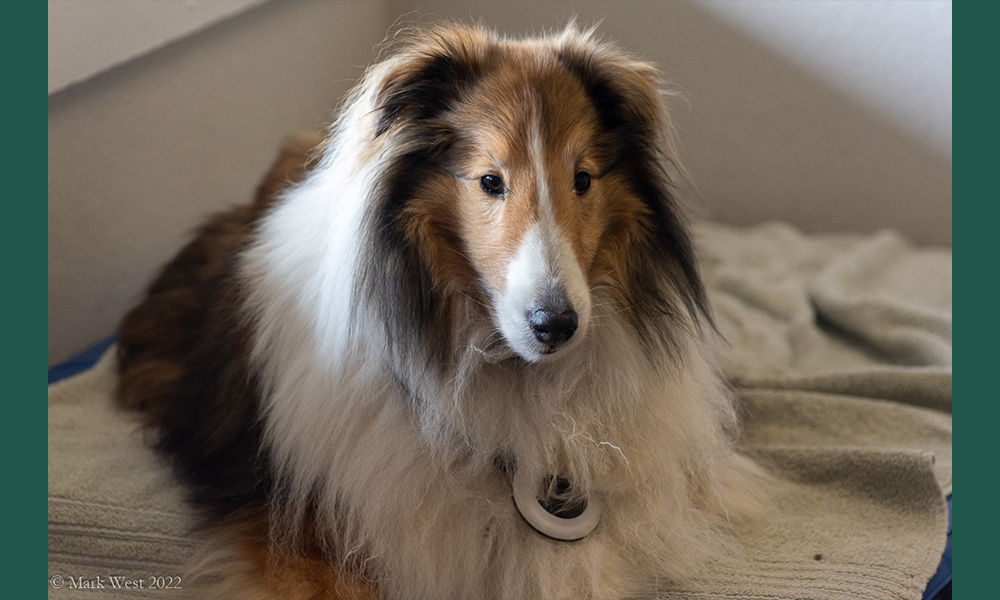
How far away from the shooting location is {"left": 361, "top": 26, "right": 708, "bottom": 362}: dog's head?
4.41 feet

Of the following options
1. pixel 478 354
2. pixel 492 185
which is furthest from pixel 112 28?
pixel 478 354

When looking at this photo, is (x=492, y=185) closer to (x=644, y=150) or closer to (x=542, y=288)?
(x=542, y=288)

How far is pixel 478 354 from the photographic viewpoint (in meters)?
1.46

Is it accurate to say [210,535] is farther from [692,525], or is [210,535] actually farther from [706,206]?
[706,206]

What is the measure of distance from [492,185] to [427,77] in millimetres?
242

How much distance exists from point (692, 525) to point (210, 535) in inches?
38.7

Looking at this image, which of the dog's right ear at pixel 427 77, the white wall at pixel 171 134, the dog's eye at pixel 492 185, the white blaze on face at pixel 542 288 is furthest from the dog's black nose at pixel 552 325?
the white wall at pixel 171 134

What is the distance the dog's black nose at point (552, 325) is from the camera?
128 centimetres

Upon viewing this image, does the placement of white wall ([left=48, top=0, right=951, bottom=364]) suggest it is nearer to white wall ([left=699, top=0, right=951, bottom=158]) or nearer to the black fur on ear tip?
white wall ([left=699, top=0, right=951, bottom=158])

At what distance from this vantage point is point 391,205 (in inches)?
56.4

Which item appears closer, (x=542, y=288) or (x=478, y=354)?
(x=542, y=288)

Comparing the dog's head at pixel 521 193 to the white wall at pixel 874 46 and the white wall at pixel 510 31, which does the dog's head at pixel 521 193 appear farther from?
the white wall at pixel 874 46

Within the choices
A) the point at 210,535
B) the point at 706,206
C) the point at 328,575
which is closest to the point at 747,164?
the point at 706,206

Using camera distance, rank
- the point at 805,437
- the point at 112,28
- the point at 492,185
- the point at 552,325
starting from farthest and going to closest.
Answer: the point at 805,437, the point at 112,28, the point at 492,185, the point at 552,325
